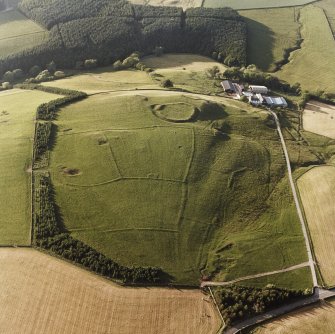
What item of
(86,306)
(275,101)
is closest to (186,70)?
(275,101)

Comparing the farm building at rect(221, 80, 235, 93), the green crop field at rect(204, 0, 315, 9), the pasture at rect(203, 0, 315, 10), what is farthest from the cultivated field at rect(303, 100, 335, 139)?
the green crop field at rect(204, 0, 315, 9)

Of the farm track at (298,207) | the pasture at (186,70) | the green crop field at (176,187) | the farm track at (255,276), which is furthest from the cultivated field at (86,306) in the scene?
the pasture at (186,70)

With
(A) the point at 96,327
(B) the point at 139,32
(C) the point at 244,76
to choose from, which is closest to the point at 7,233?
(A) the point at 96,327

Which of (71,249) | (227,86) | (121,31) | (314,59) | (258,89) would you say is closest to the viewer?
(71,249)

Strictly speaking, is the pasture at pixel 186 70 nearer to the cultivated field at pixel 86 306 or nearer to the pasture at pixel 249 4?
the pasture at pixel 249 4

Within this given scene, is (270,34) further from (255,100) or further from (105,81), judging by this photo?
(105,81)

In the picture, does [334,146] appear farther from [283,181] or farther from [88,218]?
[88,218]
